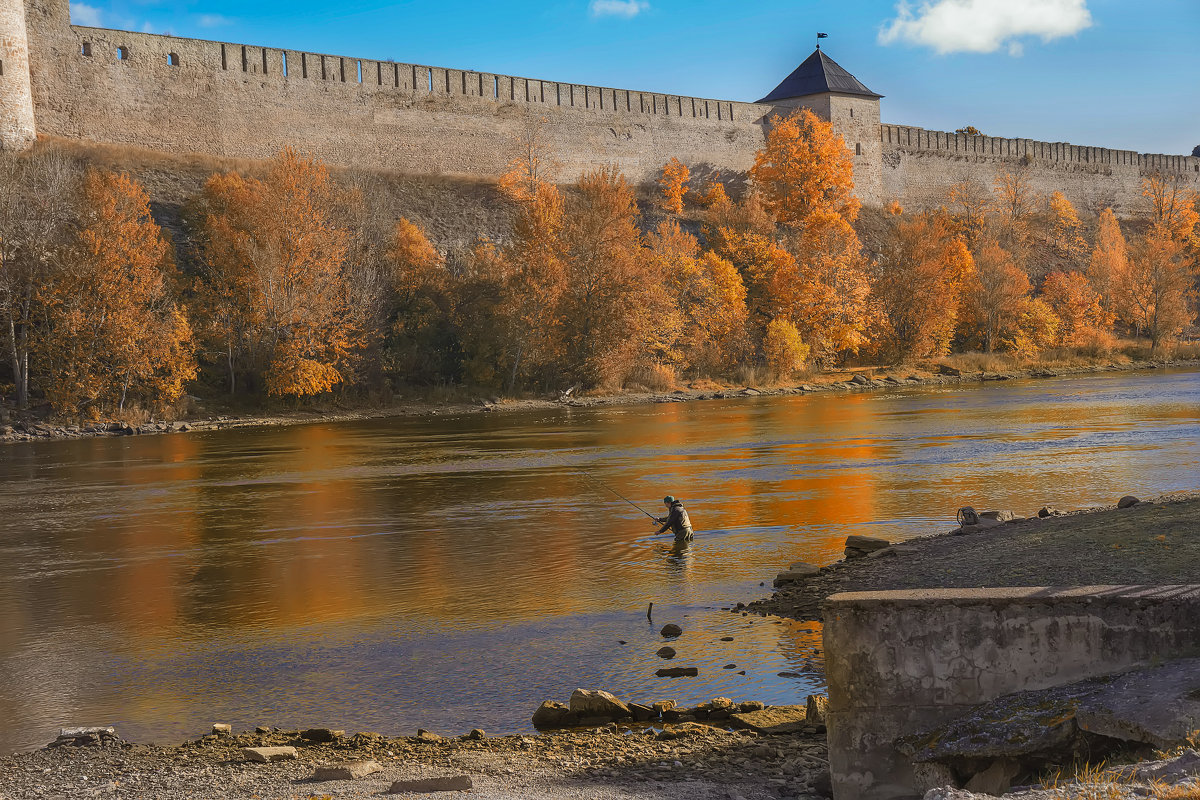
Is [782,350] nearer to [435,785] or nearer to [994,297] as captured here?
→ [994,297]

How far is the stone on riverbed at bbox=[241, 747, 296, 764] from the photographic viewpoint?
5531 millimetres

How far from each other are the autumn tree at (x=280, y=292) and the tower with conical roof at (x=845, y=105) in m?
31.7

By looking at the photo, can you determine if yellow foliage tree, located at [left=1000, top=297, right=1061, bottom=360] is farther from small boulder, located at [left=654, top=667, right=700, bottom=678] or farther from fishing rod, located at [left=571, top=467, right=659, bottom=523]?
small boulder, located at [left=654, top=667, right=700, bottom=678]

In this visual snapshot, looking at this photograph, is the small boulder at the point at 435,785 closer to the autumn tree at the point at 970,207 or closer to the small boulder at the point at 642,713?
the small boulder at the point at 642,713

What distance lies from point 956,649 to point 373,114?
43322mm

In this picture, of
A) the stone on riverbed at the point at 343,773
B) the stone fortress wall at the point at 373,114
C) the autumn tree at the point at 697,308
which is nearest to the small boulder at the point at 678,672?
the stone on riverbed at the point at 343,773

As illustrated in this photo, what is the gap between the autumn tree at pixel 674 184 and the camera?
167 ft

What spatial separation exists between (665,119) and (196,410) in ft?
97.8

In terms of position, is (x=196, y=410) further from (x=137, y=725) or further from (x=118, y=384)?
(x=137, y=725)

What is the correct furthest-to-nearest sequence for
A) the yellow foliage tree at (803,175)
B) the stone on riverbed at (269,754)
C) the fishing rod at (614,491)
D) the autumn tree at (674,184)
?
1. the autumn tree at (674,184)
2. the yellow foliage tree at (803,175)
3. the fishing rod at (614,491)
4. the stone on riverbed at (269,754)

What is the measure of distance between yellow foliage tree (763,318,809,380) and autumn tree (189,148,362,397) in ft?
49.3

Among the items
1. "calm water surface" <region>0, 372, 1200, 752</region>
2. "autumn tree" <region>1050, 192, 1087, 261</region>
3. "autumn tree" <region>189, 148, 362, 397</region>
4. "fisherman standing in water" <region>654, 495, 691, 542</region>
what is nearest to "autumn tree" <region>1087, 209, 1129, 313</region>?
"autumn tree" <region>1050, 192, 1087, 261</region>

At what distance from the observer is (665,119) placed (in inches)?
2084

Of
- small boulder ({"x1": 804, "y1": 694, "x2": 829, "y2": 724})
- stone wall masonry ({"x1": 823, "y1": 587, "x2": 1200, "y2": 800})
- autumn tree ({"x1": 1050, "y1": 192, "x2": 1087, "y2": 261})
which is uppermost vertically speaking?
autumn tree ({"x1": 1050, "y1": 192, "x2": 1087, "y2": 261})
